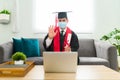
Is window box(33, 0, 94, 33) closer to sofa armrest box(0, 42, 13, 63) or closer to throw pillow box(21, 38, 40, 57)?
throw pillow box(21, 38, 40, 57)

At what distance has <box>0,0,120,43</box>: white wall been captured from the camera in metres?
4.26

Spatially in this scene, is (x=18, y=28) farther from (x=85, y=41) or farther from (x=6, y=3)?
(x=85, y=41)

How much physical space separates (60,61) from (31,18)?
2847mm

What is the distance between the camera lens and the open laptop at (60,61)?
5.03ft

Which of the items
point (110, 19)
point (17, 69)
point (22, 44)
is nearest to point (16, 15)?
point (22, 44)

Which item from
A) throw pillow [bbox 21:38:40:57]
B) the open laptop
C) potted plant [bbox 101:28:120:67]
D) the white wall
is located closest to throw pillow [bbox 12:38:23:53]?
throw pillow [bbox 21:38:40:57]

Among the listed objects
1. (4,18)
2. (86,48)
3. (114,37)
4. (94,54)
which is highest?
(4,18)

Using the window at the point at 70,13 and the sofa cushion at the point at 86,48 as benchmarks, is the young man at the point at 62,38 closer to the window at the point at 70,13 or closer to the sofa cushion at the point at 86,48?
the sofa cushion at the point at 86,48

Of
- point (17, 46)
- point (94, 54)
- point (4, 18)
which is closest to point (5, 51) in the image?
point (17, 46)

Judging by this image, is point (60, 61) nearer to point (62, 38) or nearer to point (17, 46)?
point (62, 38)

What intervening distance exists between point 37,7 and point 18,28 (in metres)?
0.54

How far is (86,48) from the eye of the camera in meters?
4.01

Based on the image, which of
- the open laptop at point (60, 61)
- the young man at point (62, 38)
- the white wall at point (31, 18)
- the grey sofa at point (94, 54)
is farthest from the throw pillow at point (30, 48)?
the open laptop at point (60, 61)

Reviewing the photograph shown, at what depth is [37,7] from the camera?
4.29 m
